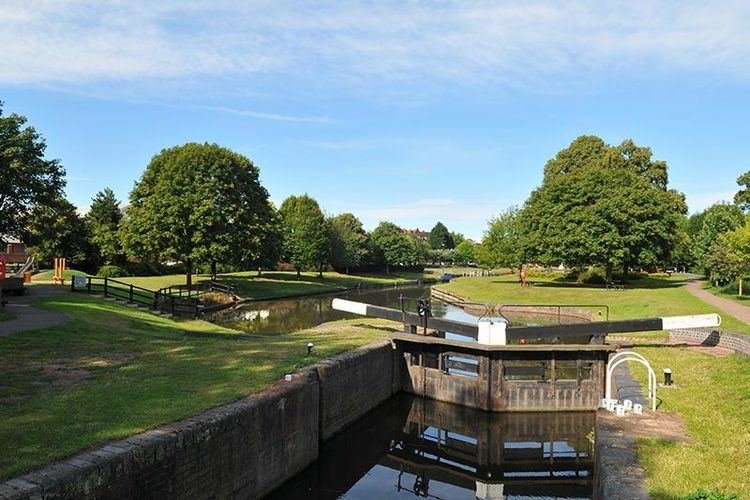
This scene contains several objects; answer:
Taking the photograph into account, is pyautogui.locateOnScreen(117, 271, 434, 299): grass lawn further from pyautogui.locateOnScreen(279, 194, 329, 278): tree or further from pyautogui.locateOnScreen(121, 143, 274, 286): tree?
pyautogui.locateOnScreen(121, 143, 274, 286): tree

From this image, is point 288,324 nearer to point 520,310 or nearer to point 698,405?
point 520,310

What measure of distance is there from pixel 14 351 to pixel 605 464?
12.0 metres

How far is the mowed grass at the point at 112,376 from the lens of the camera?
6.83 metres

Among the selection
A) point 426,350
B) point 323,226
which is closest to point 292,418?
point 426,350

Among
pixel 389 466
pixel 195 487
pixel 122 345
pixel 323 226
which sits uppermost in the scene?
pixel 323 226

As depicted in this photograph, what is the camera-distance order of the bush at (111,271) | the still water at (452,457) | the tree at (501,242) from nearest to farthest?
the still water at (452,457), the bush at (111,271), the tree at (501,242)

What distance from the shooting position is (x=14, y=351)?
1146 cm

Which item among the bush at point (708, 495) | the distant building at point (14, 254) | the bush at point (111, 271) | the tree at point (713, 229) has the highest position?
the tree at point (713, 229)

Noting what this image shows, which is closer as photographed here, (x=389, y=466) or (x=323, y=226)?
(x=389, y=466)

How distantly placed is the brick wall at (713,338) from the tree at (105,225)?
3982 cm

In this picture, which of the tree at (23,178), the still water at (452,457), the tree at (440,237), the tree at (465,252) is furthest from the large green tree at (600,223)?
the tree at (440,237)

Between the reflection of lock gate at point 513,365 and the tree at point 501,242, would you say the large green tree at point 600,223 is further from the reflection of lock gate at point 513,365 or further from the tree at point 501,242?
the reflection of lock gate at point 513,365

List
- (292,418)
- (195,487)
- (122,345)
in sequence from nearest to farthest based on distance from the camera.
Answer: (195,487) < (292,418) < (122,345)

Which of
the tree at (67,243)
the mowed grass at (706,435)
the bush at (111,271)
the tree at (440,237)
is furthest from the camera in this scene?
the tree at (440,237)
